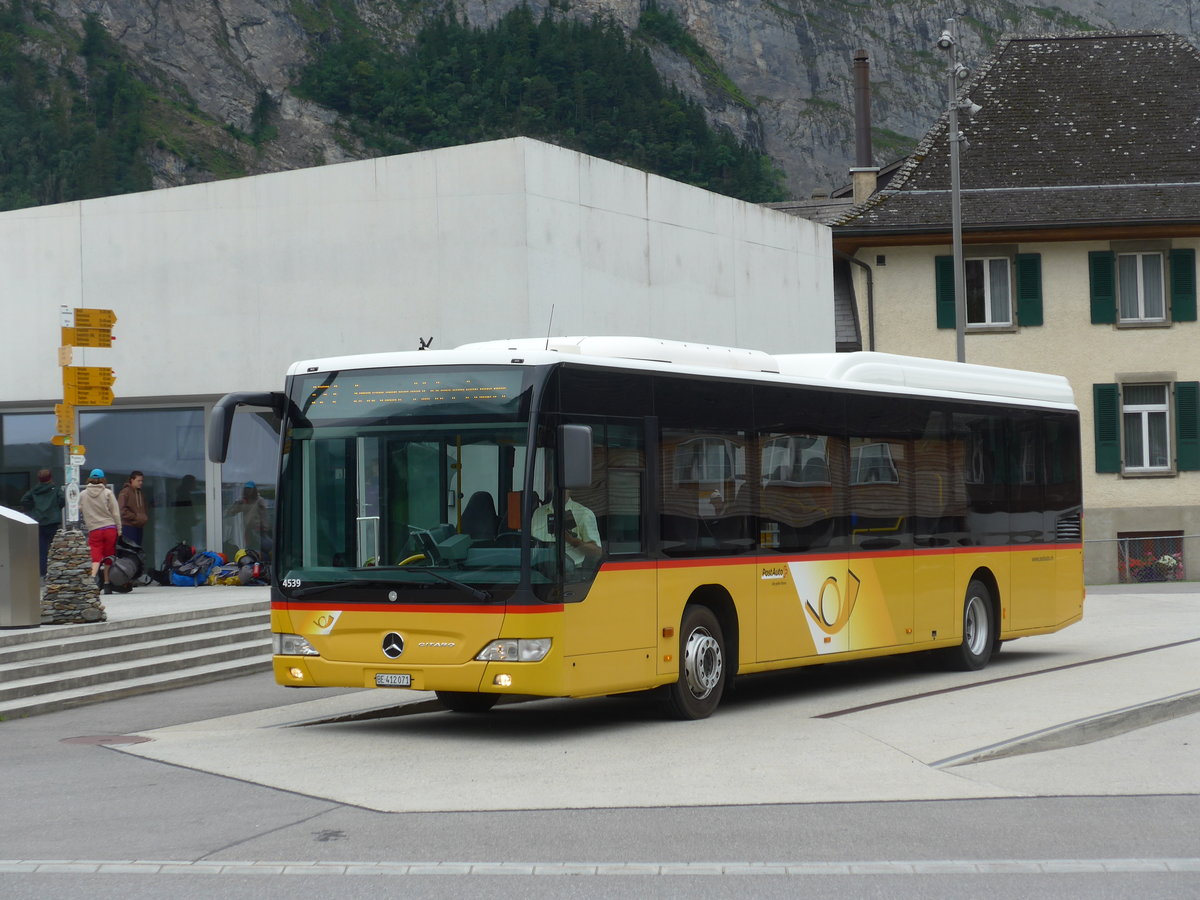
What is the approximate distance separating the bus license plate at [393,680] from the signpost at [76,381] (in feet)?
23.6

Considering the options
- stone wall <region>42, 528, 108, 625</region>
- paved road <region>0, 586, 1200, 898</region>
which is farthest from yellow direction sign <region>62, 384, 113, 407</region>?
paved road <region>0, 586, 1200, 898</region>

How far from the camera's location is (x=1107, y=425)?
3756 centimetres

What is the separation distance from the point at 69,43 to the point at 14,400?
11517 centimetres

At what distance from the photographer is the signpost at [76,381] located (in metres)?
17.4

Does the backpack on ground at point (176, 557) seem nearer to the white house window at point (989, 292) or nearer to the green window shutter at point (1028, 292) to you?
the white house window at point (989, 292)

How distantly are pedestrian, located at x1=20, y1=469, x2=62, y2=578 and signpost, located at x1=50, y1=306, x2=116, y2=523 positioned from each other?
21.3 feet

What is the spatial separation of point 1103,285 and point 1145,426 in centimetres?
324

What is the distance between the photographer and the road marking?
23.1 feet

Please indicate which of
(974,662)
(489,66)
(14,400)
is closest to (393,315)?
(14,400)

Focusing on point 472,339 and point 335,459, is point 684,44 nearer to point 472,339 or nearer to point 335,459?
point 472,339

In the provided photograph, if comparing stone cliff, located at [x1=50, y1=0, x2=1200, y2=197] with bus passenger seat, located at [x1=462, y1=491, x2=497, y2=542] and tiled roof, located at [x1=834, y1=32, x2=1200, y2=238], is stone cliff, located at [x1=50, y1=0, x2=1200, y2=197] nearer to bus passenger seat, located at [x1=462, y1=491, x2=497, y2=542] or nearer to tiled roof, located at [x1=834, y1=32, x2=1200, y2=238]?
tiled roof, located at [x1=834, y1=32, x2=1200, y2=238]

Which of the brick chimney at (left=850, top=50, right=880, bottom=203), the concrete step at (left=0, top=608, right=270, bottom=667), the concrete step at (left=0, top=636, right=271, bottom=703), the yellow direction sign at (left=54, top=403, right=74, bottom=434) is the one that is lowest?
the concrete step at (left=0, top=636, right=271, bottom=703)

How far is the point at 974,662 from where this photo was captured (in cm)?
1630

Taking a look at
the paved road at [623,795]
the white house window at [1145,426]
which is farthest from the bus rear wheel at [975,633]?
the white house window at [1145,426]
